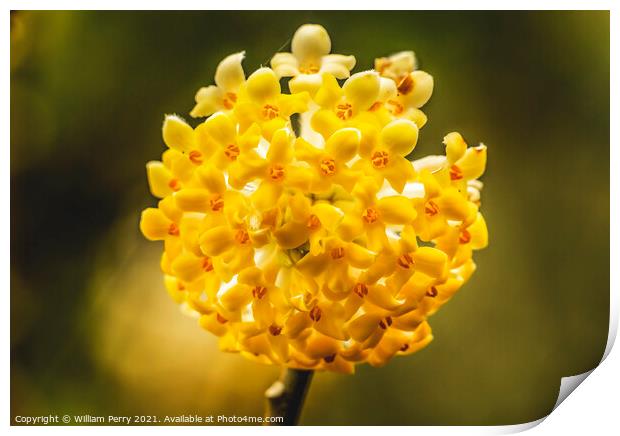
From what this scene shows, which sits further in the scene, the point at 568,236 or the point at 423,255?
the point at 568,236

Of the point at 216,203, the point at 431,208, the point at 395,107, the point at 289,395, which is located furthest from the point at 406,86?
the point at 289,395

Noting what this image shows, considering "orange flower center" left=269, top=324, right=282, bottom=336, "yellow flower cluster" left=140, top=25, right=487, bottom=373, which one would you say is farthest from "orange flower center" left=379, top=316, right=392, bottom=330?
"orange flower center" left=269, top=324, right=282, bottom=336

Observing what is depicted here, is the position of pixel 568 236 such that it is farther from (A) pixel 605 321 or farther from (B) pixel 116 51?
(B) pixel 116 51

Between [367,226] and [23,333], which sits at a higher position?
[367,226]
